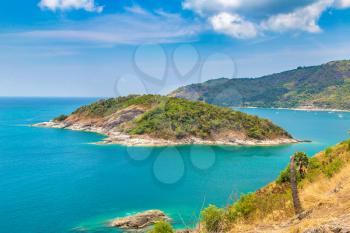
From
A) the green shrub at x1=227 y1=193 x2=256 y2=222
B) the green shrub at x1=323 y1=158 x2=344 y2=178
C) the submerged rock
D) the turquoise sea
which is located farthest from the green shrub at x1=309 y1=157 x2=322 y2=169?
the submerged rock

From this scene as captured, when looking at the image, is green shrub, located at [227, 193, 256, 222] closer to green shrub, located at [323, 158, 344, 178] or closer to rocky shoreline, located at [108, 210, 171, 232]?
green shrub, located at [323, 158, 344, 178]

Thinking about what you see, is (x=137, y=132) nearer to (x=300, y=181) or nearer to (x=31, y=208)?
(x=31, y=208)

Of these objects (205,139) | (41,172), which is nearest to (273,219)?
(41,172)

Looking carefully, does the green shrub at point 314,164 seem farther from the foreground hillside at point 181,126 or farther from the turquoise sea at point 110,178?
the foreground hillside at point 181,126

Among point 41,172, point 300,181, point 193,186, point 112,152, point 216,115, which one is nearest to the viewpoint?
point 300,181

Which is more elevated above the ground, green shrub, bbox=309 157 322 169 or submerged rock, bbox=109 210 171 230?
green shrub, bbox=309 157 322 169

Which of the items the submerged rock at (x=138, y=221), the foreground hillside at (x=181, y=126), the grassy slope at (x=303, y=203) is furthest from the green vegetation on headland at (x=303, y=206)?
the foreground hillside at (x=181, y=126)

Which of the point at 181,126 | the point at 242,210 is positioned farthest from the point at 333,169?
the point at 181,126
